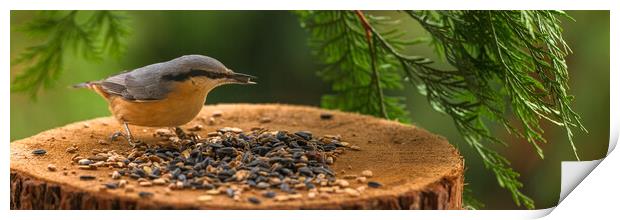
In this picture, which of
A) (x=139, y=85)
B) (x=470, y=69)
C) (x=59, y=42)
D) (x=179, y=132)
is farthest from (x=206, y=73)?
(x=59, y=42)

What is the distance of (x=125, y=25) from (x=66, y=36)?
24cm

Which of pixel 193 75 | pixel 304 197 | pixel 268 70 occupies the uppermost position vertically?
pixel 193 75

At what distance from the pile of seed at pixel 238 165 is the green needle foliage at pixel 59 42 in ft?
2.63

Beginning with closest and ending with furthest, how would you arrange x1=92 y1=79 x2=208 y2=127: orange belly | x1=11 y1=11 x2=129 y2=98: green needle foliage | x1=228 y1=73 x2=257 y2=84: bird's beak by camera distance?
x1=228 y1=73 x2=257 y2=84: bird's beak → x1=92 y1=79 x2=208 y2=127: orange belly → x1=11 y1=11 x2=129 y2=98: green needle foliage

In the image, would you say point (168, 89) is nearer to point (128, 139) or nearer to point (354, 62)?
point (128, 139)

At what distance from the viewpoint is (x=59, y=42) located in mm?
3164

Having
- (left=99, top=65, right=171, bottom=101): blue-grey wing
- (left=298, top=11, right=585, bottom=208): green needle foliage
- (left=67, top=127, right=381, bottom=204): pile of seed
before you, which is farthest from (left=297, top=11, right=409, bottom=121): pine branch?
(left=99, top=65, right=171, bottom=101): blue-grey wing

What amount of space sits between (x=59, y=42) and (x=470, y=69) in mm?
1632

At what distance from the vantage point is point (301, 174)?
2225mm

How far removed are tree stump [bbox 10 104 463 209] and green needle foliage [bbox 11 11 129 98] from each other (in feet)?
1.46

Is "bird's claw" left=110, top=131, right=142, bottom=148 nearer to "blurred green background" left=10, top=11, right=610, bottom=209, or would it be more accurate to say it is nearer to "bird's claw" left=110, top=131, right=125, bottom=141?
"bird's claw" left=110, top=131, right=125, bottom=141

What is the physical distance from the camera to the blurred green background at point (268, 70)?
343 cm

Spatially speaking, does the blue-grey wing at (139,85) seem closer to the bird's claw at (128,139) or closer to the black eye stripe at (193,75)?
the black eye stripe at (193,75)

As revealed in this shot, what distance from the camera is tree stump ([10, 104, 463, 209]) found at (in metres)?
2.00
